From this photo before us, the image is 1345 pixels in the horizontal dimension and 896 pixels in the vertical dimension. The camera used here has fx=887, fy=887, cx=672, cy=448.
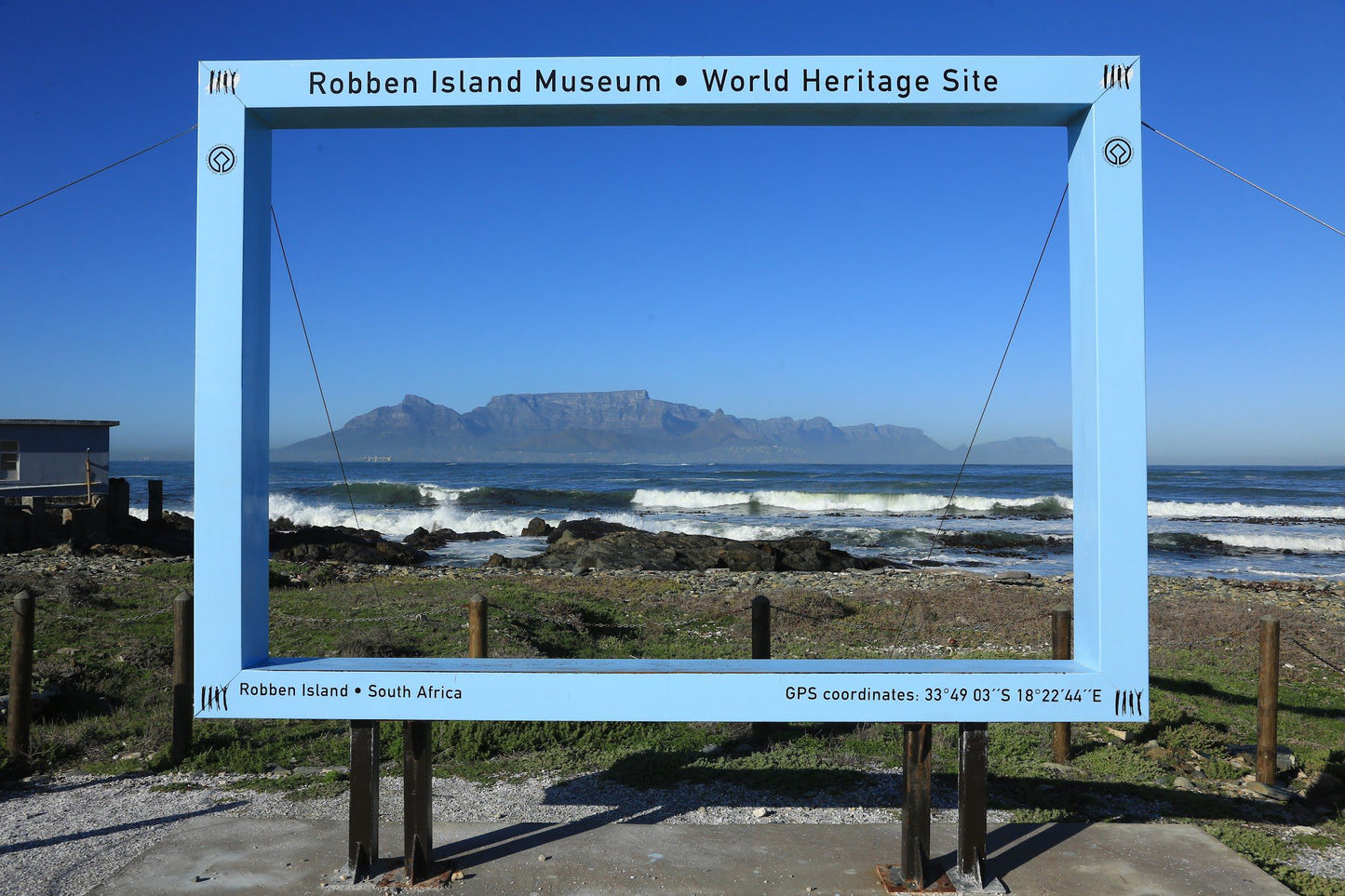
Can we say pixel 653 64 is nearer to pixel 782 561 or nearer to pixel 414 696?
pixel 414 696

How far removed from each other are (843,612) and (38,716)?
945 centimetres

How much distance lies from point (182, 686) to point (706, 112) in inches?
188

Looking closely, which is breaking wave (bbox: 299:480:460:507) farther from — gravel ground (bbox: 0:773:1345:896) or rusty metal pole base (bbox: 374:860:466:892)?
rusty metal pole base (bbox: 374:860:466:892)

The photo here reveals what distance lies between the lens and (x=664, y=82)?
11.5ft

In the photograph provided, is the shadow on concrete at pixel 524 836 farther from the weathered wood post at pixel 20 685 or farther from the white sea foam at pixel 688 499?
the white sea foam at pixel 688 499

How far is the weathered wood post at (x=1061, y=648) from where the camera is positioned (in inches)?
224

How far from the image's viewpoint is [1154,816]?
16.1ft

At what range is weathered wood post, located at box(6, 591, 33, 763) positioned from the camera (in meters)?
5.43

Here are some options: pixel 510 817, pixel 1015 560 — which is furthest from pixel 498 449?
pixel 510 817

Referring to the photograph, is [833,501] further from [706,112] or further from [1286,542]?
[706,112]

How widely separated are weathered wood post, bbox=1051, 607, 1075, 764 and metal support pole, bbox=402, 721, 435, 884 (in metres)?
3.90

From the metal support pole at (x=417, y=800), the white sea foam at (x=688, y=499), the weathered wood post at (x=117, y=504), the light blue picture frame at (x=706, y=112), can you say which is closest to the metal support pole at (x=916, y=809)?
the light blue picture frame at (x=706, y=112)

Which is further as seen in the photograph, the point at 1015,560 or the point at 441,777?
the point at 1015,560

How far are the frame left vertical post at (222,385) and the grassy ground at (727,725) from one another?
2.01 metres
